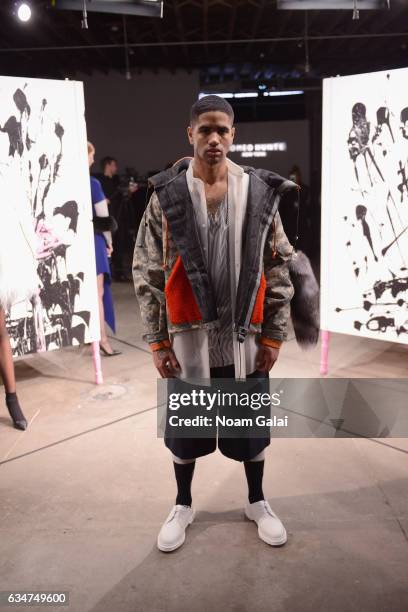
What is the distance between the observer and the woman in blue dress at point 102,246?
3.57m

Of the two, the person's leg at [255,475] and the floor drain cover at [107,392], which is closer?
the person's leg at [255,475]

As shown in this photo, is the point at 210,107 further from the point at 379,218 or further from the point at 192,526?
the point at 379,218

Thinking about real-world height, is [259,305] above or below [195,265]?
below

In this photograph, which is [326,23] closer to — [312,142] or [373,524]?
[312,142]

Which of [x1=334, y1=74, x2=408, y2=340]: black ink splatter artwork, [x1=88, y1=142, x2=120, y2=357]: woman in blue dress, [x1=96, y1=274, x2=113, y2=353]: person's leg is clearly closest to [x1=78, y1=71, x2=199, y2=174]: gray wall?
[x1=88, y1=142, x2=120, y2=357]: woman in blue dress

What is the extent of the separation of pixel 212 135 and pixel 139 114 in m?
8.28

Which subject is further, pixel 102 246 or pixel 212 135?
pixel 102 246

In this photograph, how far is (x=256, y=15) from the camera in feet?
22.2

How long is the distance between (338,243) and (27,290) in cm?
188

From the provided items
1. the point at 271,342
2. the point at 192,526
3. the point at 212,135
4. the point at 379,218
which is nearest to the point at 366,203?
the point at 379,218

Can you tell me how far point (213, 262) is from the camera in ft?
5.24

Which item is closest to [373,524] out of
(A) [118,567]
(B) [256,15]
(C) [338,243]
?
(A) [118,567]

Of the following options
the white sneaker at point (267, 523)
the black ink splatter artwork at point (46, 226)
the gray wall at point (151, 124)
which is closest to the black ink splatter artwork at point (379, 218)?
the white sneaker at point (267, 523)

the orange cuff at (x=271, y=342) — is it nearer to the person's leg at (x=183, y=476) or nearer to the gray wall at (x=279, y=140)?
the person's leg at (x=183, y=476)
